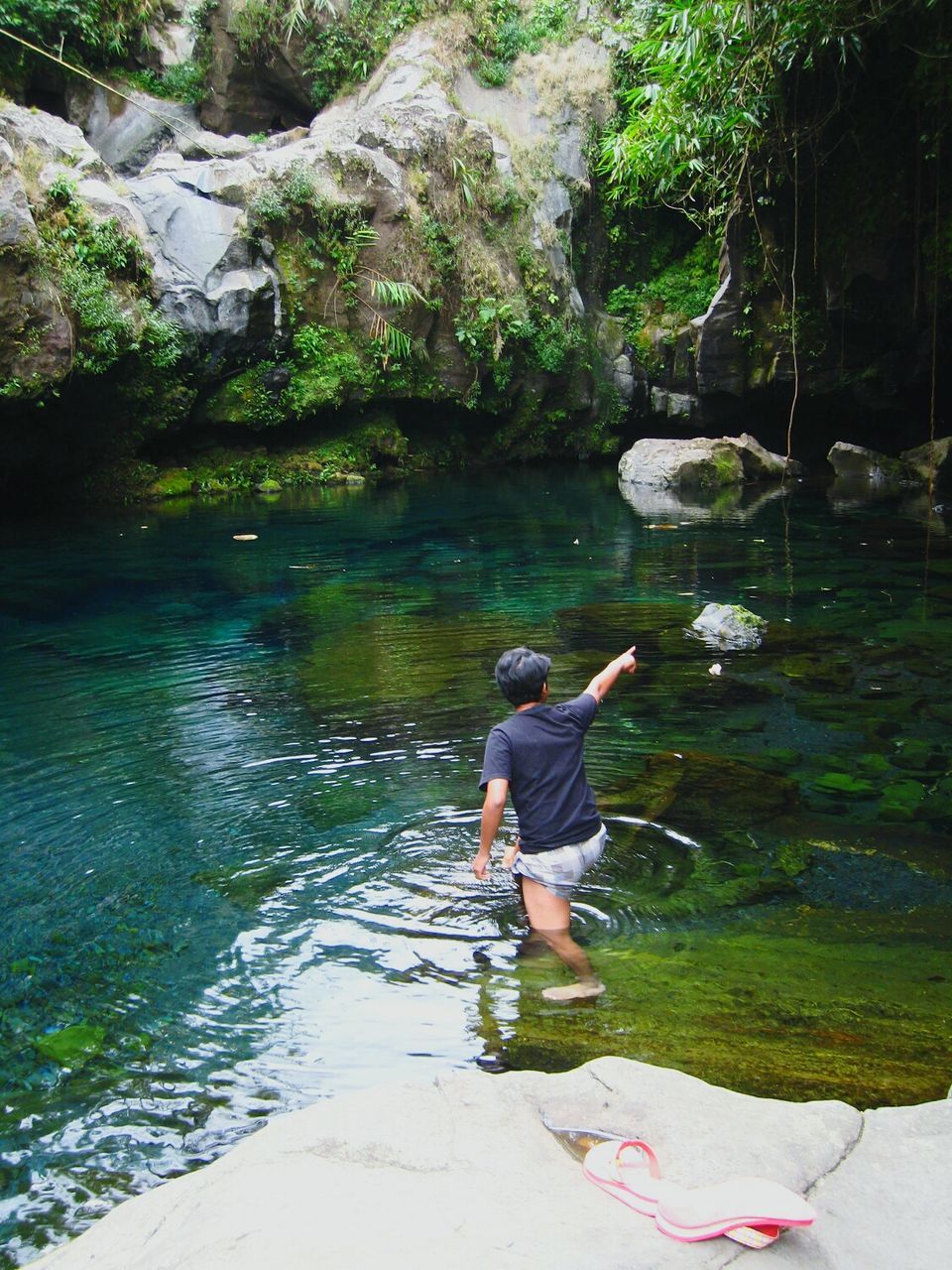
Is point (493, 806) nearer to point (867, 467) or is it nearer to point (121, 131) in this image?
point (867, 467)

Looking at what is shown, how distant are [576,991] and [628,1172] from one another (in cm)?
141

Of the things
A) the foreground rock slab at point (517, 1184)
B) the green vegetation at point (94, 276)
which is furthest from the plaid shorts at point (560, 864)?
the green vegetation at point (94, 276)

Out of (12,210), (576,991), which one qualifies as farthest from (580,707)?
(12,210)

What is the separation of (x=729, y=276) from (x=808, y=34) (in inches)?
369

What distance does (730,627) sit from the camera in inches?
337

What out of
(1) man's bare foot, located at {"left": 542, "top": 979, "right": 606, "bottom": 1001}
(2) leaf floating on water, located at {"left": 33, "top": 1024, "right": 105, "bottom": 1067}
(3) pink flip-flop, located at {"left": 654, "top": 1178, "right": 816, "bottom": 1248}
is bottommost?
(1) man's bare foot, located at {"left": 542, "top": 979, "right": 606, "bottom": 1001}

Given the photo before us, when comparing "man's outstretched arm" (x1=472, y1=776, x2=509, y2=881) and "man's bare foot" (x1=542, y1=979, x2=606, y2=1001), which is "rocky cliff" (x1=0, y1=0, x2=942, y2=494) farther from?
"man's bare foot" (x1=542, y1=979, x2=606, y2=1001)

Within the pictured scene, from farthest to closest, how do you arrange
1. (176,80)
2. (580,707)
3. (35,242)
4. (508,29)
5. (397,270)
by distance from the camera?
(508,29) < (176,80) < (397,270) < (35,242) < (580,707)

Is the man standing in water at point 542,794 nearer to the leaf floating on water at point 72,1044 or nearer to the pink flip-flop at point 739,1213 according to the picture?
the leaf floating on water at point 72,1044

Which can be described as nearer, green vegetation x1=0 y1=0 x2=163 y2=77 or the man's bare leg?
the man's bare leg

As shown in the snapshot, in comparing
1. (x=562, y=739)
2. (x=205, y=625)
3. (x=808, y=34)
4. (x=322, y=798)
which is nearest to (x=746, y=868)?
(x=562, y=739)

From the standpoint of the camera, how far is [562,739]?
388 cm

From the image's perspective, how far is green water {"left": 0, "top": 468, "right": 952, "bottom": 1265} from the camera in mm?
3189

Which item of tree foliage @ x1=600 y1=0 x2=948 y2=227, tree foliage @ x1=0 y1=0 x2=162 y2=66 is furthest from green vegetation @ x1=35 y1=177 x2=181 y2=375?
tree foliage @ x1=600 y1=0 x2=948 y2=227
